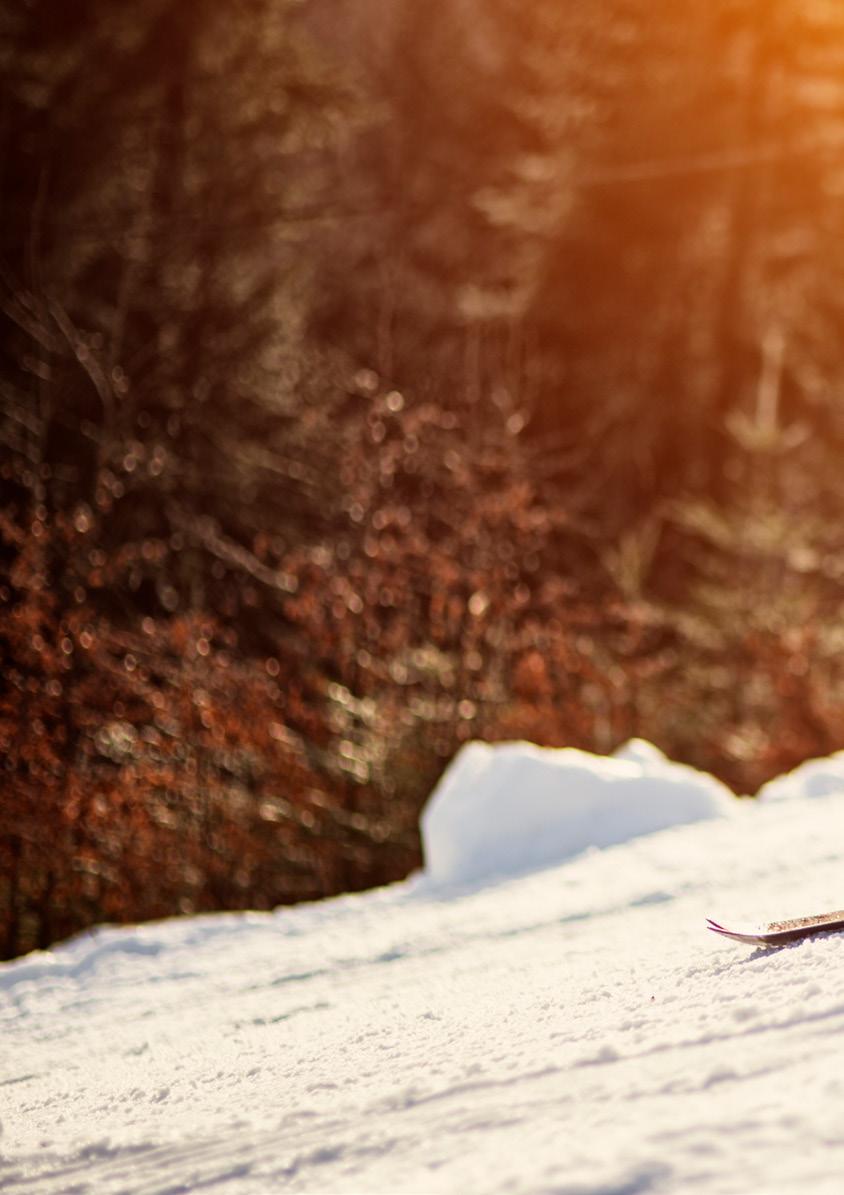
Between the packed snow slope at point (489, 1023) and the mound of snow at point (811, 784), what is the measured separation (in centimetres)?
44

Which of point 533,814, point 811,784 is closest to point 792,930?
point 533,814

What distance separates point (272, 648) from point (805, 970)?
30.5 ft

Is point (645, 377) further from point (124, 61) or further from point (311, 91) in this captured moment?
point (124, 61)

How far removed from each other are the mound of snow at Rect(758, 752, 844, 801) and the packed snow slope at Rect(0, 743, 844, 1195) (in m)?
0.44

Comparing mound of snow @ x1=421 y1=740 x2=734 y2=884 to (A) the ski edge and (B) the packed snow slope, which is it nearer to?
(B) the packed snow slope

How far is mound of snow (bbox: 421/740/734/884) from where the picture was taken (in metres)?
5.45

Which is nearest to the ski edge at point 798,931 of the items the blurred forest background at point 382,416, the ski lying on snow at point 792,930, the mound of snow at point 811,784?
the ski lying on snow at point 792,930

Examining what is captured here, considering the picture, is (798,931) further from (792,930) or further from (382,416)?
(382,416)

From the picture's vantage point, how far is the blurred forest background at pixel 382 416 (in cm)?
685

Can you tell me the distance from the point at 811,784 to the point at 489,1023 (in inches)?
154

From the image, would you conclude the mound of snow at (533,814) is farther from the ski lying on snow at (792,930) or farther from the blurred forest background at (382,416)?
the ski lying on snow at (792,930)

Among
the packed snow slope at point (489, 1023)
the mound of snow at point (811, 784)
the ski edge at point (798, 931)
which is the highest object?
the mound of snow at point (811, 784)

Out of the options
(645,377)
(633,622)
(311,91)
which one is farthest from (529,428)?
(633,622)

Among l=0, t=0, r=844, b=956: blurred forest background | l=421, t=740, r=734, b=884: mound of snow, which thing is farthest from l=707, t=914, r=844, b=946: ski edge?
l=0, t=0, r=844, b=956: blurred forest background
